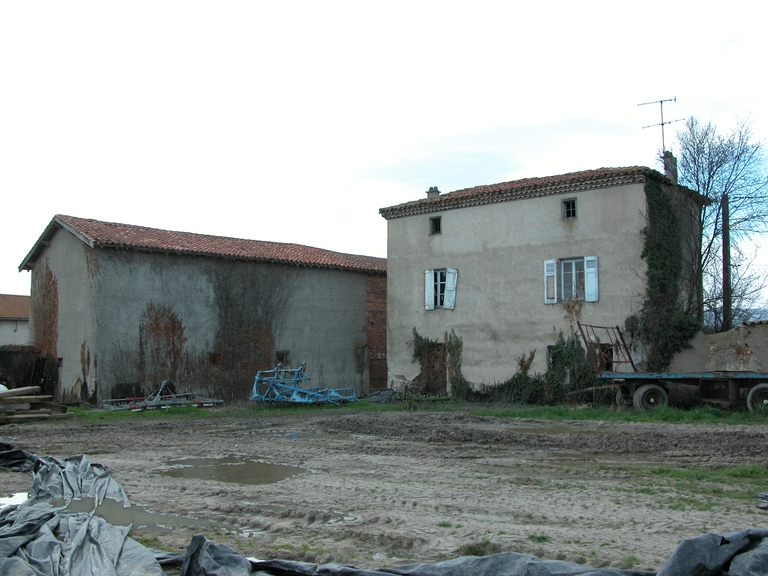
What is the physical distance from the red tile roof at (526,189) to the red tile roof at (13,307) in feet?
106

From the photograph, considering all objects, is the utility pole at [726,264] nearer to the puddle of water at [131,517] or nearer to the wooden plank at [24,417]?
the puddle of water at [131,517]

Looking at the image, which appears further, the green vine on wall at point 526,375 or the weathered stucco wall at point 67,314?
the weathered stucco wall at point 67,314

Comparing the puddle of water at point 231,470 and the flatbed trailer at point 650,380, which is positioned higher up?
the flatbed trailer at point 650,380

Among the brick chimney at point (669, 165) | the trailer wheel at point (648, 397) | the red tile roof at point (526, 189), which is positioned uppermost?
the brick chimney at point (669, 165)

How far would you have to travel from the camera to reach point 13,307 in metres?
47.7

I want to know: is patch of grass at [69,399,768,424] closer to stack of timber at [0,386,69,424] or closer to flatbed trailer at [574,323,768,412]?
flatbed trailer at [574,323,768,412]

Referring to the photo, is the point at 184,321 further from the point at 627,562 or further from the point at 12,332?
the point at 12,332

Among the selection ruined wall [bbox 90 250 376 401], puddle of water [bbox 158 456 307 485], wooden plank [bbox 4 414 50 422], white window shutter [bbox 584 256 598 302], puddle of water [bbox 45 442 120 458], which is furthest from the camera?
ruined wall [bbox 90 250 376 401]

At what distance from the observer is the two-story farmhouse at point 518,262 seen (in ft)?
68.0

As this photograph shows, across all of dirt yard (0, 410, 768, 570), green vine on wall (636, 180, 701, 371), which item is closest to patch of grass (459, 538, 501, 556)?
dirt yard (0, 410, 768, 570)

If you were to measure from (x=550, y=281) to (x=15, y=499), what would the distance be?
1676 cm

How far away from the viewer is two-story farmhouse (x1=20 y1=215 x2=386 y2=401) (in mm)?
22125

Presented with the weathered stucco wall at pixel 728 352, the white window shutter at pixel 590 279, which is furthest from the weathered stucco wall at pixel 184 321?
the weathered stucco wall at pixel 728 352

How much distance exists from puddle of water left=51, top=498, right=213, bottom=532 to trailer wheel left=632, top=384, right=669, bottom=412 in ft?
42.9
